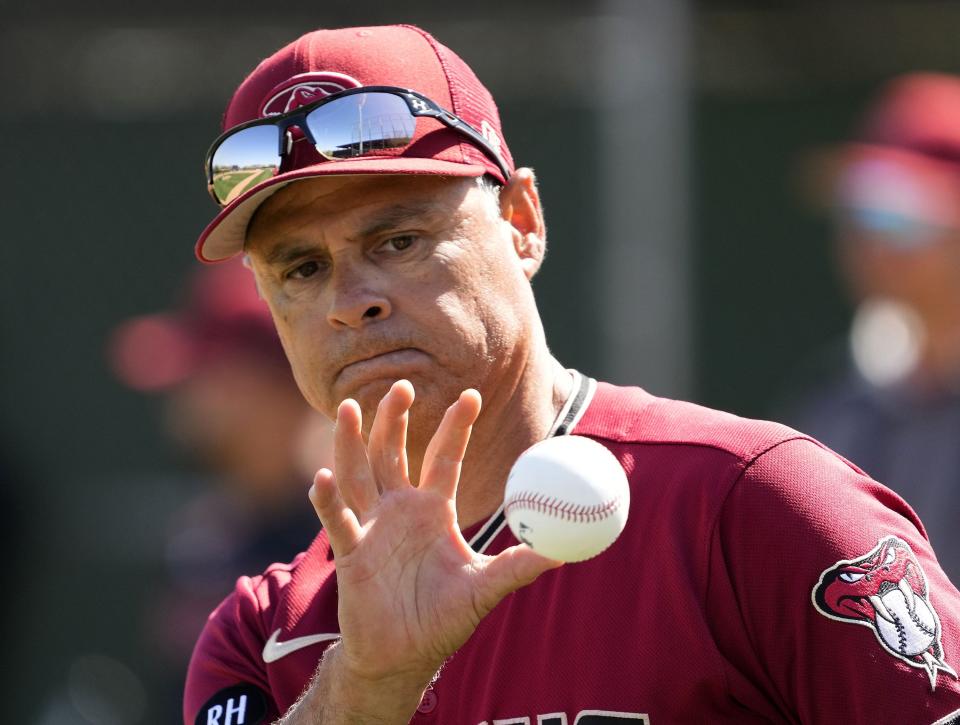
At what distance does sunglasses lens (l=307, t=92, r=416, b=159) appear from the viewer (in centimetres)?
288

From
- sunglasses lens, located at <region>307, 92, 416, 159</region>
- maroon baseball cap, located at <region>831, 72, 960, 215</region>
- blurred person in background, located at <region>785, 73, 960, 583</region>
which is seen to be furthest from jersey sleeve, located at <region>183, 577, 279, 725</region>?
maroon baseball cap, located at <region>831, 72, 960, 215</region>

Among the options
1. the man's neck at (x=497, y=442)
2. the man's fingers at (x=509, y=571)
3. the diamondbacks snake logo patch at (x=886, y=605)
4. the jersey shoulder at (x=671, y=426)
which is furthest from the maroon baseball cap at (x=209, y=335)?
the diamondbacks snake logo patch at (x=886, y=605)

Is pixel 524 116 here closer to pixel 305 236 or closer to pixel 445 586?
pixel 305 236

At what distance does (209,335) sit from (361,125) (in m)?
2.95

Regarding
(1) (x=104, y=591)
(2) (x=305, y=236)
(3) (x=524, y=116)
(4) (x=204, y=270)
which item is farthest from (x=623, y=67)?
(2) (x=305, y=236)

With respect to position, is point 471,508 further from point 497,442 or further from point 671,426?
point 671,426

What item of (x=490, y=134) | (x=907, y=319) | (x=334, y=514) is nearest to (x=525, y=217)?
(x=490, y=134)

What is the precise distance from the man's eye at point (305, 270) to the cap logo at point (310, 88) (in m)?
0.29

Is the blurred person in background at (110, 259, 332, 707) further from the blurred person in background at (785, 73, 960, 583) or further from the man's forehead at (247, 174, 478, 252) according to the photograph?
the man's forehead at (247, 174, 478, 252)

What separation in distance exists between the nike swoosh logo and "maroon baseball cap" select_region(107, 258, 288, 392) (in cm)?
215

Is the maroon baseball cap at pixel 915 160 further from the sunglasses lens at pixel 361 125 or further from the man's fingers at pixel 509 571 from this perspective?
the man's fingers at pixel 509 571

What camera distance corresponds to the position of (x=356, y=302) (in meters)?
2.86

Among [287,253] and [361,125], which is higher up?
[361,125]

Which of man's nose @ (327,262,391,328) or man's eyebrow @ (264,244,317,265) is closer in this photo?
man's nose @ (327,262,391,328)
